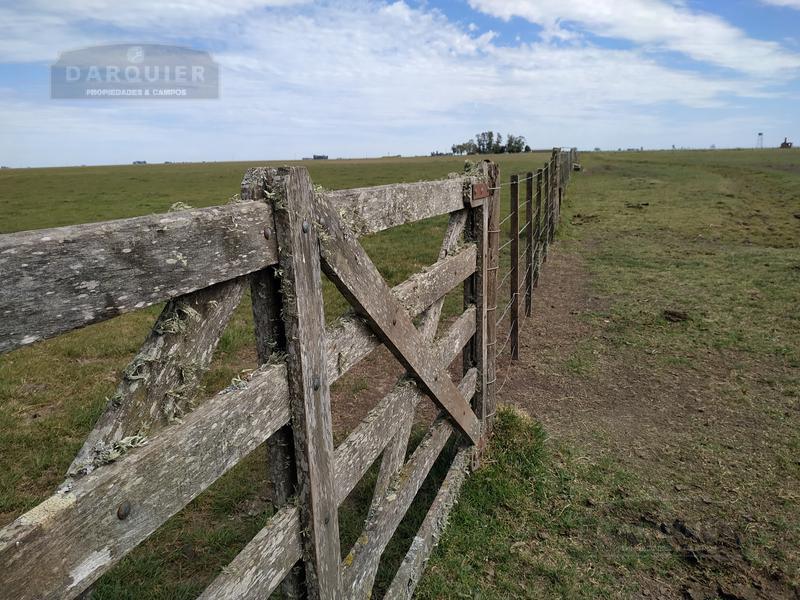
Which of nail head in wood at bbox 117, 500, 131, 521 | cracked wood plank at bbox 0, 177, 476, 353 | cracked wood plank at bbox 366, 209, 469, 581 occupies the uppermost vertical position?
cracked wood plank at bbox 0, 177, 476, 353

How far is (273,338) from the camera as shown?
6.26 ft

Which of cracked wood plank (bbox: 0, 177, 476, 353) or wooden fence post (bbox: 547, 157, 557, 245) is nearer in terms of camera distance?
cracked wood plank (bbox: 0, 177, 476, 353)

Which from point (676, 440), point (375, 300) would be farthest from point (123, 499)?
point (676, 440)

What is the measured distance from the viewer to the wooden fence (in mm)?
1122

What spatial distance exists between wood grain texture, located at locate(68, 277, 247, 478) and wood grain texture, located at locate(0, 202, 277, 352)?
3.5 inches

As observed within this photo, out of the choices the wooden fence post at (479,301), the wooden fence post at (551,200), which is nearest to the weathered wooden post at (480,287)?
the wooden fence post at (479,301)

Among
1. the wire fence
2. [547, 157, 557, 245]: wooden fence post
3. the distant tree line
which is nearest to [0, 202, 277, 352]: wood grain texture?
the wire fence

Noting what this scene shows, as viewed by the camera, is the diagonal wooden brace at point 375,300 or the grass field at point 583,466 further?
the grass field at point 583,466

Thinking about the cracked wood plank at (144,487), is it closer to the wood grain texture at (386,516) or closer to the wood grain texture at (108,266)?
the wood grain texture at (108,266)

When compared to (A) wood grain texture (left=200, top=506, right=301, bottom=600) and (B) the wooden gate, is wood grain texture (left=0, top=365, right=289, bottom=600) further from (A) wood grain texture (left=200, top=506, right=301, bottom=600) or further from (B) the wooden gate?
(A) wood grain texture (left=200, top=506, right=301, bottom=600)

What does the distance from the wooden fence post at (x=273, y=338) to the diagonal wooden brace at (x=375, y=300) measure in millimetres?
254

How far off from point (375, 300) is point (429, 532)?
1.84 m

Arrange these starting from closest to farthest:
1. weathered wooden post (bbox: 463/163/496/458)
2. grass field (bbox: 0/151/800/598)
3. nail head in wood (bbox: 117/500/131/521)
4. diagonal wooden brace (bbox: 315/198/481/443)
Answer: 1. nail head in wood (bbox: 117/500/131/521)
2. diagonal wooden brace (bbox: 315/198/481/443)
3. grass field (bbox: 0/151/800/598)
4. weathered wooden post (bbox: 463/163/496/458)

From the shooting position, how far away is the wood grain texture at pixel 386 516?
265 cm
